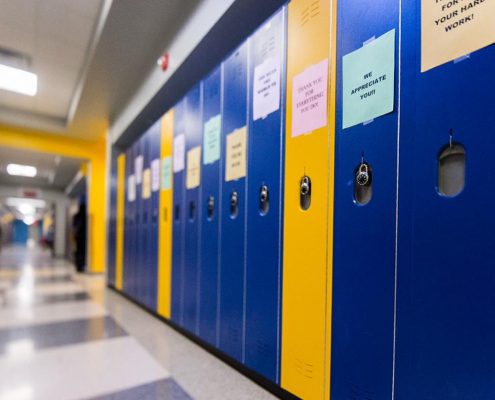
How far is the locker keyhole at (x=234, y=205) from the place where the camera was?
1.74 meters

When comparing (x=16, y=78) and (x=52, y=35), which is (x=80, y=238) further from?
(x=52, y=35)

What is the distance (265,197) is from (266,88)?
572 millimetres

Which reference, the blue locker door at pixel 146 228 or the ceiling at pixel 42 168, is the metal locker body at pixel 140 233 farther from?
the ceiling at pixel 42 168

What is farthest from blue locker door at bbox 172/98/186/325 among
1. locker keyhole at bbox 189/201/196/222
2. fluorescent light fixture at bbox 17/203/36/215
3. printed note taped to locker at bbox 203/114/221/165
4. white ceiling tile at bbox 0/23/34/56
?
fluorescent light fixture at bbox 17/203/36/215

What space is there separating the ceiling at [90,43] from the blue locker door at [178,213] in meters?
0.74

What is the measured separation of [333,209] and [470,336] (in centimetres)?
58

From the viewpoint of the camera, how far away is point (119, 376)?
1.65 metres

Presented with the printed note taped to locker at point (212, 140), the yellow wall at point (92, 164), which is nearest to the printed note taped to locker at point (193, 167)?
the printed note taped to locker at point (212, 140)

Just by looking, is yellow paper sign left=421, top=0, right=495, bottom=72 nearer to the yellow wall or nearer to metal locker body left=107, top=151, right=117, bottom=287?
metal locker body left=107, top=151, right=117, bottom=287

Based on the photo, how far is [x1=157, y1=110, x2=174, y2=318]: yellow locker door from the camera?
258 cm

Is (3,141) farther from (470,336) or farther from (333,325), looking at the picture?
(470,336)

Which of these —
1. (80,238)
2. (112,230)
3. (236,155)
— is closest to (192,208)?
(236,155)

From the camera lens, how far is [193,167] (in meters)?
2.22

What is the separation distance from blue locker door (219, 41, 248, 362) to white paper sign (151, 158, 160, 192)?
121 cm
